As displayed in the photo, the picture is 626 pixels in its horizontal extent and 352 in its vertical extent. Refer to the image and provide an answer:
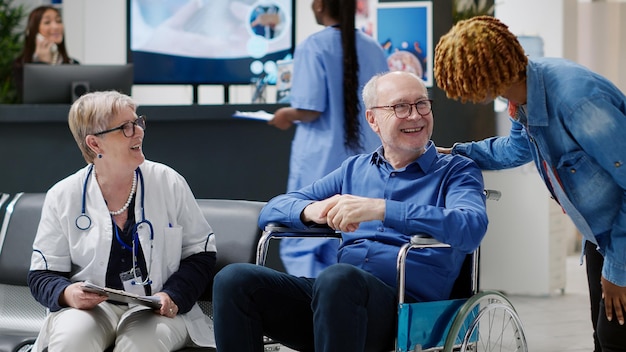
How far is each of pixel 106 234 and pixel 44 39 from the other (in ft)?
13.3

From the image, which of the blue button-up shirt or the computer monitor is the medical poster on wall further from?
the blue button-up shirt

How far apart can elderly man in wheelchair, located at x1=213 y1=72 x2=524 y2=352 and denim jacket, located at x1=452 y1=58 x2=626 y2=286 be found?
0.28 m

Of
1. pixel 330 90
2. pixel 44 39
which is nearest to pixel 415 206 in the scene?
pixel 330 90

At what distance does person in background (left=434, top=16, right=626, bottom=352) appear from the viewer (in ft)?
6.82

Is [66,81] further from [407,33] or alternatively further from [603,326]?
[603,326]

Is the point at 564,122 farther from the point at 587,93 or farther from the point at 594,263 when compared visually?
the point at 594,263

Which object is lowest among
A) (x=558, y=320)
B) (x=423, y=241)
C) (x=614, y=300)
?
(x=558, y=320)

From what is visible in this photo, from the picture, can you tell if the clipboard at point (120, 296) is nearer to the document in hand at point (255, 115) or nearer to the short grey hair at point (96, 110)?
the short grey hair at point (96, 110)

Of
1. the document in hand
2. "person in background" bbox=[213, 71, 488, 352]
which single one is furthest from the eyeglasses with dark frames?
the document in hand

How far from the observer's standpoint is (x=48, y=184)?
14.4 ft

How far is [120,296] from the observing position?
2.36m

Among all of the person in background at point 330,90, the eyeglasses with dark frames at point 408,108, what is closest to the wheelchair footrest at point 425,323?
the eyeglasses with dark frames at point 408,108

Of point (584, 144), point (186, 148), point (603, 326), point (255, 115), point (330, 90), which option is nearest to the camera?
point (584, 144)

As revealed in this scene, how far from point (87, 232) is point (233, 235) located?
0.41 metres
